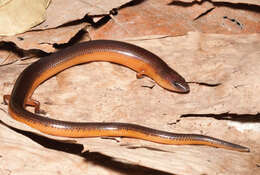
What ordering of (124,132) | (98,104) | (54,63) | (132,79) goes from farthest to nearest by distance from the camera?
(54,63), (132,79), (98,104), (124,132)

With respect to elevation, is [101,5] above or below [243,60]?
above

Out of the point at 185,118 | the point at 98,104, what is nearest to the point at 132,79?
the point at 98,104

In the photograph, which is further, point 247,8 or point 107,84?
point 247,8

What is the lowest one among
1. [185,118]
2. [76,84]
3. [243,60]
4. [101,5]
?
[185,118]

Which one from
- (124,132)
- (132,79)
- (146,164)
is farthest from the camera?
(132,79)

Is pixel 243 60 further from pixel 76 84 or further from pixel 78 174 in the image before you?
pixel 78 174

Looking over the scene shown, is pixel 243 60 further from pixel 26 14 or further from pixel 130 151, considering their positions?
pixel 26 14

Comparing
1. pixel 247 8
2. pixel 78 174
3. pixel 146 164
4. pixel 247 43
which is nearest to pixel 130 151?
pixel 146 164
